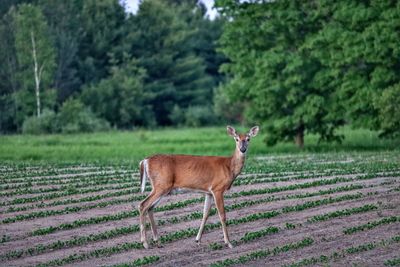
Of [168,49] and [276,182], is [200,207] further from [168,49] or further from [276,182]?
[168,49]

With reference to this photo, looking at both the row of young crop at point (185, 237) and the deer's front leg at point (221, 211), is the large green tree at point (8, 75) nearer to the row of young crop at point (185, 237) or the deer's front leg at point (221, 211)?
the row of young crop at point (185, 237)

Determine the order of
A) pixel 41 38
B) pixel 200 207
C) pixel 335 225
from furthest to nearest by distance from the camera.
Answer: pixel 41 38, pixel 200 207, pixel 335 225

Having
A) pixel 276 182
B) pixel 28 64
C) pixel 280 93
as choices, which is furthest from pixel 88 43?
pixel 276 182

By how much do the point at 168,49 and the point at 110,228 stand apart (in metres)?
64.2

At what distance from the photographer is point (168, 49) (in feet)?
264

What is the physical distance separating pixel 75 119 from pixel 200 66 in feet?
70.5

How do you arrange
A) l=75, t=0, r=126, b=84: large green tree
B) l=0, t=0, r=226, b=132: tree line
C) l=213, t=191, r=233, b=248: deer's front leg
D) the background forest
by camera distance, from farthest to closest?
l=75, t=0, r=126, b=84: large green tree, l=0, t=0, r=226, b=132: tree line, the background forest, l=213, t=191, r=233, b=248: deer's front leg

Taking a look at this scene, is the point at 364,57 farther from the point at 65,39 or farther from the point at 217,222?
the point at 65,39

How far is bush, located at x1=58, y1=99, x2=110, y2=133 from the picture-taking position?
62.9 metres

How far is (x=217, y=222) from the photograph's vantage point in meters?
17.1

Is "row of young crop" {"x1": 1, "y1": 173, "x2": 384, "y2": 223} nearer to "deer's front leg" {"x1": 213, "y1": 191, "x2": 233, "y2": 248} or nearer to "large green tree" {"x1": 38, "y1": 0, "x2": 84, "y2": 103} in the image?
"deer's front leg" {"x1": 213, "y1": 191, "x2": 233, "y2": 248}

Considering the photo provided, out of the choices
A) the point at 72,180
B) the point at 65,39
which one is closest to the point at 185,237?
the point at 72,180

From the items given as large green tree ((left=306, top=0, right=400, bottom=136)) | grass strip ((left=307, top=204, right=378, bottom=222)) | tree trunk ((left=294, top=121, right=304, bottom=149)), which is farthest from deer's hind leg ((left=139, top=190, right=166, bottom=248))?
tree trunk ((left=294, top=121, right=304, bottom=149))

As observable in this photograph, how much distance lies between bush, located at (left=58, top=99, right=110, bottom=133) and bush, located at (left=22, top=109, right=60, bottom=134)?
0.76 metres
